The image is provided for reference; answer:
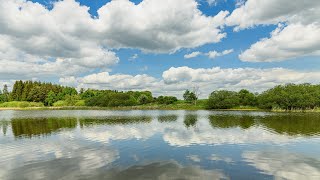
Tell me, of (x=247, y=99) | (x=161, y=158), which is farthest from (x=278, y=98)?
(x=161, y=158)

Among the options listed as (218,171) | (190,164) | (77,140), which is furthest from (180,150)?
(77,140)

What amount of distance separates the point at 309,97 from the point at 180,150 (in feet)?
382

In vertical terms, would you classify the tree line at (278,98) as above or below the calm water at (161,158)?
above

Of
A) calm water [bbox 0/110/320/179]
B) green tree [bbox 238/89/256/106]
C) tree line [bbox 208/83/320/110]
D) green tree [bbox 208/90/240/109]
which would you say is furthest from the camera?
green tree [bbox 238/89/256/106]

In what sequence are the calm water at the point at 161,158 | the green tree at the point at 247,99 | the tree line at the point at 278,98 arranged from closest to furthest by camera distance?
the calm water at the point at 161,158 → the tree line at the point at 278,98 → the green tree at the point at 247,99

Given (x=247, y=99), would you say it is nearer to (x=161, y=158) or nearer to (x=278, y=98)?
(x=278, y=98)

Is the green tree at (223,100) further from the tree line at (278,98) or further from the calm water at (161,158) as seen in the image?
the calm water at (161,158)

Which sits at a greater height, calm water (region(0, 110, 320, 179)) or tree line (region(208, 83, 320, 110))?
tree line (region(208, 83, 320, 110))

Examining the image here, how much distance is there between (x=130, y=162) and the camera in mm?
24219

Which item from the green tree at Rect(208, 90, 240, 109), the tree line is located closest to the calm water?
the tree line

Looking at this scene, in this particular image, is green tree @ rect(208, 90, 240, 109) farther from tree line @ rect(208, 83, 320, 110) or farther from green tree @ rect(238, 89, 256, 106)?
green tree @ rect(238, 89, 256, 106)

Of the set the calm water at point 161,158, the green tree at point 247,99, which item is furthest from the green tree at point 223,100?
the calm water at point 161,158

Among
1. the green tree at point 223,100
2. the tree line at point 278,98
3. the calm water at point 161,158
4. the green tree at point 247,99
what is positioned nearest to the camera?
the calm water at point 161,158

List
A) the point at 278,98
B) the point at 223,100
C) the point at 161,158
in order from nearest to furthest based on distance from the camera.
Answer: the point at 161,158
the point at 278,98
the point at 223,100
